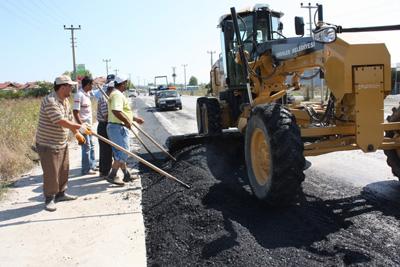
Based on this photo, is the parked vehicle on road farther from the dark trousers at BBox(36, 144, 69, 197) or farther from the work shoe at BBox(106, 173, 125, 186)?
the dark trousers at BBox(36, 144, 69, 197)

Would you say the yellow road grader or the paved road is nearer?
the paved road

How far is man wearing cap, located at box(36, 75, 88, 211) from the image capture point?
21.1ft

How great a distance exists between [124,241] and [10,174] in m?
4.99

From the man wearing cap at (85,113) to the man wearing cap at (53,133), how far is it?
1742mm

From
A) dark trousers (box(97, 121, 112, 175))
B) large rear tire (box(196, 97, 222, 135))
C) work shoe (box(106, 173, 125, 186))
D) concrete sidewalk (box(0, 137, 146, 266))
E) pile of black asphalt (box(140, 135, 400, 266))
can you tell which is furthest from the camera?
large rear tire (box(196, 97, 222, 135))

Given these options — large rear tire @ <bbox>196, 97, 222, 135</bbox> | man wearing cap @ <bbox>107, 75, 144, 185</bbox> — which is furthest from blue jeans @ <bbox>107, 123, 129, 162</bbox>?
large rear tire @ <bbox>196, 97, 222, 135</bbox>

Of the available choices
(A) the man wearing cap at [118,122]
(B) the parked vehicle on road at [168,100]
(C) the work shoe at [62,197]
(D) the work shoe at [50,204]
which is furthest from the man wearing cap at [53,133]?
(B) the parked vehicle on road at [168,100]

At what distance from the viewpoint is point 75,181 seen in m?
8.39

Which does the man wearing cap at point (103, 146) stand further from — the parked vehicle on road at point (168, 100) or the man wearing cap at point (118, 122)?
the parked vehicle on road at point (168, 100)

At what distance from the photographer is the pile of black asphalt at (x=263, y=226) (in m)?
4.27

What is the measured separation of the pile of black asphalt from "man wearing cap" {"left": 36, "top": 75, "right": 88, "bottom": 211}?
139 centimetres

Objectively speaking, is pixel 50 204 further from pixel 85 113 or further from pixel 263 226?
pixel 263 226

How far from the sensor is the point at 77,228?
5.68 meters

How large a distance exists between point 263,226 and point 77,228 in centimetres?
236
